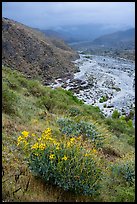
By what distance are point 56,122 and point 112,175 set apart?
462cm

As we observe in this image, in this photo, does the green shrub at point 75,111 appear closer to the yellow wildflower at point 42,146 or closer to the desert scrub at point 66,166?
the desert scrub at point 66,166

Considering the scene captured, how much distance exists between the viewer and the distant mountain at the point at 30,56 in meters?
43.2

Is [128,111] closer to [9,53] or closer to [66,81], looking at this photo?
[66,81]

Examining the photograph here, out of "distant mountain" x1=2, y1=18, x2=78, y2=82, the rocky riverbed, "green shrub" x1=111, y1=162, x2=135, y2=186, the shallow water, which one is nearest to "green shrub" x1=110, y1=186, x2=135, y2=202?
"green shrub" x1=111, y1=162, x2=135, y2=186

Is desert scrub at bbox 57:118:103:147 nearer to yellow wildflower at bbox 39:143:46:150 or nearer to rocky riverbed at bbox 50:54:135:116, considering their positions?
yellow wildflower at bbox 39:143:46:150

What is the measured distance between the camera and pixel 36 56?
49594 mm

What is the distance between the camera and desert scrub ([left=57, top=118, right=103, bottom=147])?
9.87 metres

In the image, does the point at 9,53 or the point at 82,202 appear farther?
the point at 9,53

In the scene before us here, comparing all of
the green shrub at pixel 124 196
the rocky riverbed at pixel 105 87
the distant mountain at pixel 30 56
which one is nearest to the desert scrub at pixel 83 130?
the green shrub at pixel 124 196

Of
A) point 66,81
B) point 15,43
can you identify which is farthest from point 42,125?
point 15,43

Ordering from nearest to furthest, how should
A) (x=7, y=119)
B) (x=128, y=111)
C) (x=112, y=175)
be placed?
(x=112, y=175)
(x=7, y=119)
(x=128, y=111)

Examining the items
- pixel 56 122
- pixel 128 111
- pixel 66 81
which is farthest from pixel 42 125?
pixel 66 81

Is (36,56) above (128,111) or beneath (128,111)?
above

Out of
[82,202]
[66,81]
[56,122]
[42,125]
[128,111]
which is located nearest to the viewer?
[82,202]
